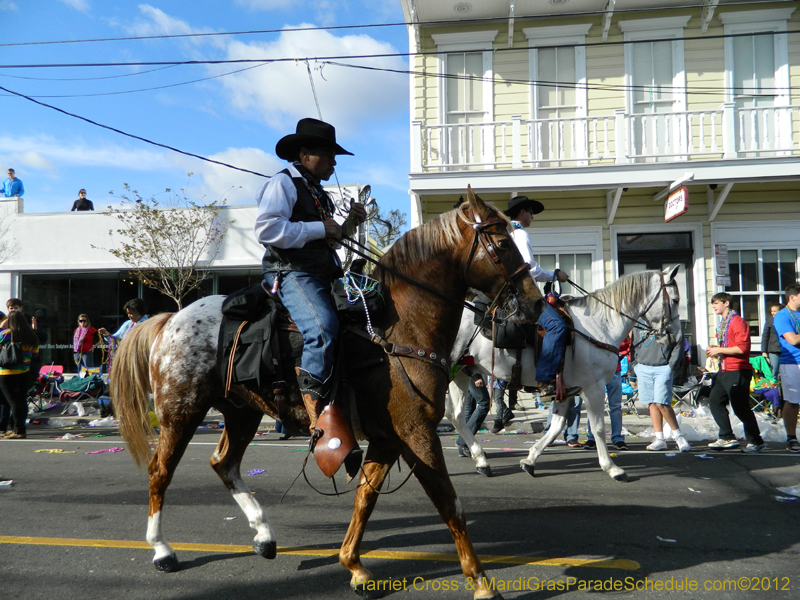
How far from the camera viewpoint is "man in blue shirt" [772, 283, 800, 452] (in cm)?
784

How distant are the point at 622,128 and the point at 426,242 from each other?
34.3 feet

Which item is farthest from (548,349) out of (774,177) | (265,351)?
(774,177)

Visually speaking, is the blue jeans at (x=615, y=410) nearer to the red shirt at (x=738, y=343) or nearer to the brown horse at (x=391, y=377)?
the red shirt at (x=738, y=343)

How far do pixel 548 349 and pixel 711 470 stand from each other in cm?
251

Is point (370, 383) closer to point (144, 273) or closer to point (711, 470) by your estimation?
point (711, 470)

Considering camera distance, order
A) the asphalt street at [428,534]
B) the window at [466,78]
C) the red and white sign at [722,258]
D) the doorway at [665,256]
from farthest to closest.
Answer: the window at [466,78] < the doorway at [665,256] < the red and white sign at [722,258] < the asphalt street at [428,534]

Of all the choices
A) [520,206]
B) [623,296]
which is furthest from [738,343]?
[520,206]

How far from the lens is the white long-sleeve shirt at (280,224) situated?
3.60 m

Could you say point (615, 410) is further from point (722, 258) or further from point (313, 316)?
point (313, 316)

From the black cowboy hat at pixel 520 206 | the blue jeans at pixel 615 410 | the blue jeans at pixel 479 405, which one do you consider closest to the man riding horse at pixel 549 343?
the black cowboy hat at pixel 520 206

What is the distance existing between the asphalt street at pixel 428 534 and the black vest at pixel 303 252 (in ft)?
6.50

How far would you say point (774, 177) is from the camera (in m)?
12.2

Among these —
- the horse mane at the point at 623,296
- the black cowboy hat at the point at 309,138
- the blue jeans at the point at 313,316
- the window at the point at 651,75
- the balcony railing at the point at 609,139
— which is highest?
the window at the point at 651,75

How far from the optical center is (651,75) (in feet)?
44.4
